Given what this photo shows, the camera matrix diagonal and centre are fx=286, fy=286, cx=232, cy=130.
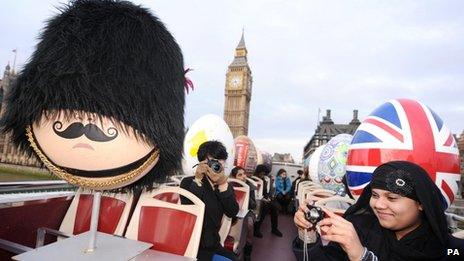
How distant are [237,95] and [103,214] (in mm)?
65848

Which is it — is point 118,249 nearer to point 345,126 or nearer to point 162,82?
point 162,82

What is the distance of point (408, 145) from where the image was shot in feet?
6.10

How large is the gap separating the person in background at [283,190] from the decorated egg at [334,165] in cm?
205

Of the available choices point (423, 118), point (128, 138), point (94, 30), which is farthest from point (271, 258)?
point (94, 30)

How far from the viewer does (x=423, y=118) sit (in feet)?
6.35

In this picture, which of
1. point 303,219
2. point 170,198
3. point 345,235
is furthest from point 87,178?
point 170,198

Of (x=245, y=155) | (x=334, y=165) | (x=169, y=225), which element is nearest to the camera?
(x=169, y=225)

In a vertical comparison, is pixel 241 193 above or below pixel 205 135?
below

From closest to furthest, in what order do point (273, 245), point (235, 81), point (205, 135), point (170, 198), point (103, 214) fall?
point (103, 214), point (170, 198), point (273, 245), point (205, 135), point (235, 81)

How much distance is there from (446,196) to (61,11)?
2.53 m

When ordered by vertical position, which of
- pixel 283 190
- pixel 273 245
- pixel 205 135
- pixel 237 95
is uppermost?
pixel 237 95

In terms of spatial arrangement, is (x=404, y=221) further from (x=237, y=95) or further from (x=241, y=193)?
(x=237, y=95)

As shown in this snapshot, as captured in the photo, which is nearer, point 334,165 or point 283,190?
point 334,165

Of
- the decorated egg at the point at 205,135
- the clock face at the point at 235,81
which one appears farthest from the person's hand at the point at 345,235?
the clock face at the point at 235,81
